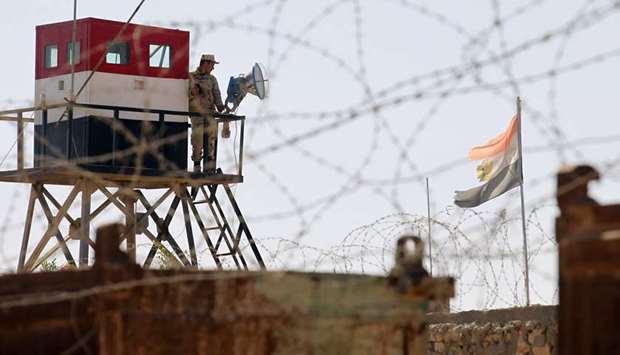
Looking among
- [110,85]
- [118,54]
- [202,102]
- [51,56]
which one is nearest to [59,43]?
[51,56]

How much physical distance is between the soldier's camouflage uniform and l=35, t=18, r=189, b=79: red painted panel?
278 millimetres

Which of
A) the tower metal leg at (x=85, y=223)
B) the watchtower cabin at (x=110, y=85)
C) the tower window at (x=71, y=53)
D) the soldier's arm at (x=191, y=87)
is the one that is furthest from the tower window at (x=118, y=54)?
the tower metal leg at (x=85, y=223)

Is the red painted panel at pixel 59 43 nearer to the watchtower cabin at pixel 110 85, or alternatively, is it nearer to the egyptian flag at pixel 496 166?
the watchtower cabin at pixel 110 85

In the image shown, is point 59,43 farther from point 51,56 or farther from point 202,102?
point 202,102

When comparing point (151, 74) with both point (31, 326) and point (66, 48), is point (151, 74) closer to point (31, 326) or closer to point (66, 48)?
point (66, 48)

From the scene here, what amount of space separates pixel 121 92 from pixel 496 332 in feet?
24.5

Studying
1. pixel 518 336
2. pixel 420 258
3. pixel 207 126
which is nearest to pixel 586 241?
pixel 420 258

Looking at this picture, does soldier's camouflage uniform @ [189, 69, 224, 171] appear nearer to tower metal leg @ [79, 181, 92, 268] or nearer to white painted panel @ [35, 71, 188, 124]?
white painted panel @ [35, 71, 188, 124]

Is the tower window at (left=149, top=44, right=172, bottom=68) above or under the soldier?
above

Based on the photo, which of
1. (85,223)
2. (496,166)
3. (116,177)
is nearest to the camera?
(85,223)

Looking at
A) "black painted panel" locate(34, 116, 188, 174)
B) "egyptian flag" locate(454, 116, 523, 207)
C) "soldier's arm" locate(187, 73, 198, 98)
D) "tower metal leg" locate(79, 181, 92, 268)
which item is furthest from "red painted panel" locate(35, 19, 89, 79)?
"egyptian flag" locate(454, 116, 523, 207)

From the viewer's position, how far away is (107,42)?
22.2 m

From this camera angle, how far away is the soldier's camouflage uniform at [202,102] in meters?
22.8

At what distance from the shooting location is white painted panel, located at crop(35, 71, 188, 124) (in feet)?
73.9
